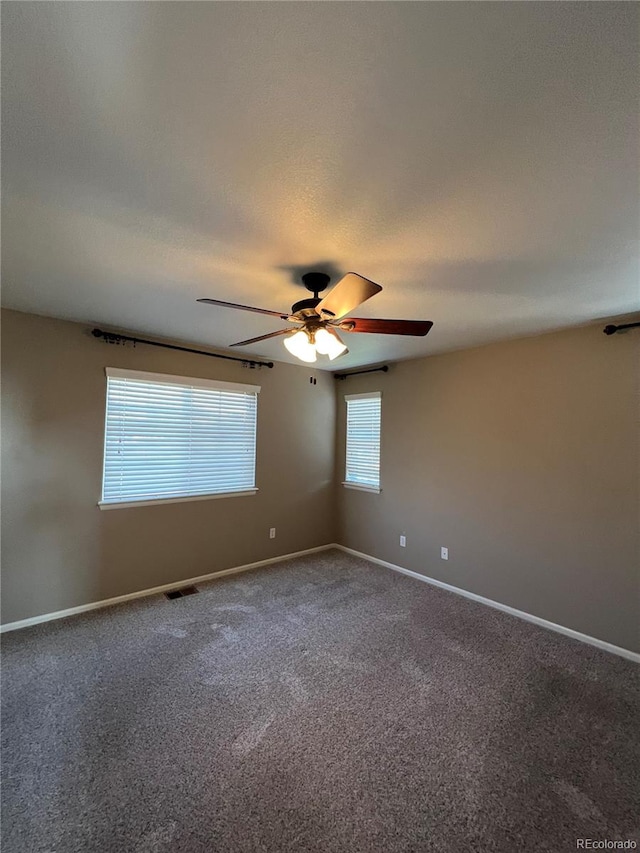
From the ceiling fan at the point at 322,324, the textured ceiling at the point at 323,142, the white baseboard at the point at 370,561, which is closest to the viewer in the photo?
the textured ceiling at the point at 323,142

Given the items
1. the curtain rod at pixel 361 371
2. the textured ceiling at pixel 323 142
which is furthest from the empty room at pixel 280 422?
the curtain rod at pixel 361 371

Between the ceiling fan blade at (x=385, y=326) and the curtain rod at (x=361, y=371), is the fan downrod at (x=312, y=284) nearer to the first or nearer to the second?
the ceiling fan blade at (x=385, y=326)

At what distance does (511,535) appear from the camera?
10.6 ft

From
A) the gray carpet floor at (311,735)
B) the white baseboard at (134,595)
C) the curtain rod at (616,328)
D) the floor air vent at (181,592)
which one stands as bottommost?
the gray carpet floor at (311,735)

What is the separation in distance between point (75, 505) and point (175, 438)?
1011mm

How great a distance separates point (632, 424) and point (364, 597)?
2646 millimetres

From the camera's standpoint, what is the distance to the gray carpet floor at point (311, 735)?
142cm

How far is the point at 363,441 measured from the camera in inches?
184

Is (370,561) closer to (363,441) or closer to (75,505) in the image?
(363,441)

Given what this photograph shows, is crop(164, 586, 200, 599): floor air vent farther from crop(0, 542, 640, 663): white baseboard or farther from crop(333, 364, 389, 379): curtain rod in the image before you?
crop(333, 364, 389, 379): curtain rod

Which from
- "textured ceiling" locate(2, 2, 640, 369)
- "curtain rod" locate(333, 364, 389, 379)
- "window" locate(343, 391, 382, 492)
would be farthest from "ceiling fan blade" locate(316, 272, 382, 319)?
"window" locate(343, 391, 382, 492)

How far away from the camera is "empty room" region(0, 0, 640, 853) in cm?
96

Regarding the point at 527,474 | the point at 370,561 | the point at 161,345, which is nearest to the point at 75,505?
the point at 161,345

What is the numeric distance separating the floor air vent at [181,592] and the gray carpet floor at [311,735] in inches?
12.8
